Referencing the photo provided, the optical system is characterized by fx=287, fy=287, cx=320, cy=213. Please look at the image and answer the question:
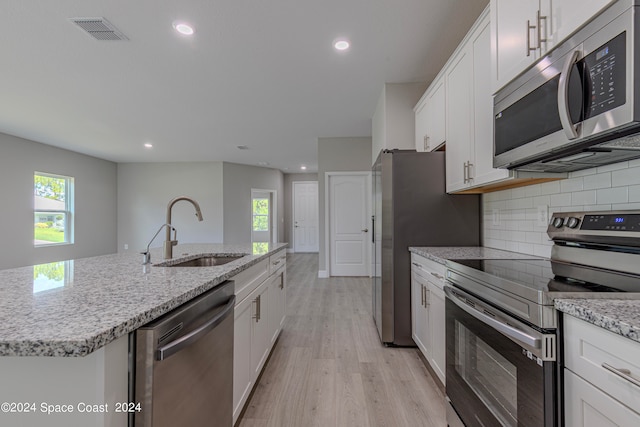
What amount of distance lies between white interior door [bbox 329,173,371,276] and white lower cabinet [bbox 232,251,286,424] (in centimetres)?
300

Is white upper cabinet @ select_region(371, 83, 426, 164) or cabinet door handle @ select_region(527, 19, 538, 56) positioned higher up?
white upper cabinet @ select_region(371, 83, 426, 164)

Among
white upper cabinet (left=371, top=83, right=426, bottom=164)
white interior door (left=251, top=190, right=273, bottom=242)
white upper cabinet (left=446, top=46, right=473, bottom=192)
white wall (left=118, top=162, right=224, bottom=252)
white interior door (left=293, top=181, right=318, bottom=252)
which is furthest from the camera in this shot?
white interior door (left=293, top=181, right=318, bottom=252)

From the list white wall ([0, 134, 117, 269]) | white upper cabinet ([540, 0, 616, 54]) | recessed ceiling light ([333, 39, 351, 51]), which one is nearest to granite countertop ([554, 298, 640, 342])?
white upper cabinet ([540, 0, 616, 54])

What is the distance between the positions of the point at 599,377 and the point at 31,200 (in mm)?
7719

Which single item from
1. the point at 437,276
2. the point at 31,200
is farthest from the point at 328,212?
the point at 31,200

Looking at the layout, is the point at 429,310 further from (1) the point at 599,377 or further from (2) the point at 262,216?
(2) the point at 262,216

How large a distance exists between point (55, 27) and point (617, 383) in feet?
12.2

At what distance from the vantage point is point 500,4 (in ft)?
5.03

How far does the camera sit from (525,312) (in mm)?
982

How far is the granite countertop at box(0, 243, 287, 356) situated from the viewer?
2.05ft

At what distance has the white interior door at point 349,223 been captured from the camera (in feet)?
17.7

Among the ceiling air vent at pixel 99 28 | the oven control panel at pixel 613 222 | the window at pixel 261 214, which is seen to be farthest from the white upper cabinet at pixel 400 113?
the window at pixel 261 214

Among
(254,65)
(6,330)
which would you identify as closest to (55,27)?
(254,65)

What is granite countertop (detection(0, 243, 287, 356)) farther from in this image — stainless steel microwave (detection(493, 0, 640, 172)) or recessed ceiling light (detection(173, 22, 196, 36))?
recessed ceiling light (detection(173, 22, 196, 36))
